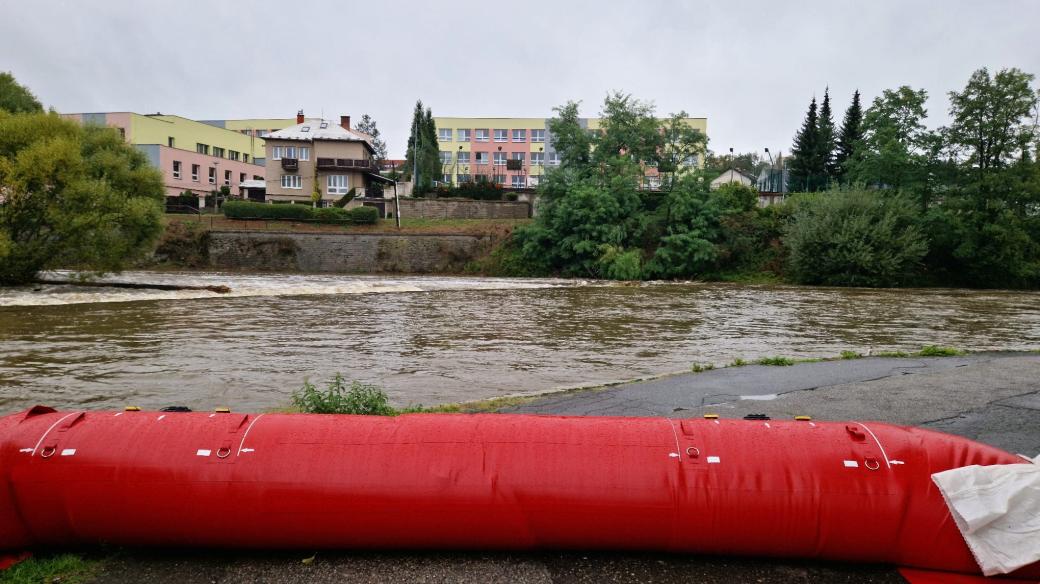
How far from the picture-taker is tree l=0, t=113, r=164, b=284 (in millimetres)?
27500

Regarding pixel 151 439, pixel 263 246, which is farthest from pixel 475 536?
pixel 263 246

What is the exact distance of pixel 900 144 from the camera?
148 feet

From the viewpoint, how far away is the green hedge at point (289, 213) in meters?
56.6

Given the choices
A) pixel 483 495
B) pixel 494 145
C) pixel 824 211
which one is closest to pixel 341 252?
pixel 824 211

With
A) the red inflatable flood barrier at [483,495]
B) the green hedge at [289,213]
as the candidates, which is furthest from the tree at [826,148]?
the red inflatable flood barrier at [483,495]

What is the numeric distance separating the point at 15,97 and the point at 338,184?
34351mm

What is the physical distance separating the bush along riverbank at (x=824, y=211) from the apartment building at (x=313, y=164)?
82.6ft

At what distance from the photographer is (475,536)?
4086mm

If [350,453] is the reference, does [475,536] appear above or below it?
below

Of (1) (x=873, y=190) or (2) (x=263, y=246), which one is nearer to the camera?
(1) (x=873, y=190)

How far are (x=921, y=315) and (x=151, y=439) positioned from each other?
25.8 meters

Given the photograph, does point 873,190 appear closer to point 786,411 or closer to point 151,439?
point 786,411

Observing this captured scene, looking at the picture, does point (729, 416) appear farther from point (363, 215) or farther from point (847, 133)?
point (847, 133)

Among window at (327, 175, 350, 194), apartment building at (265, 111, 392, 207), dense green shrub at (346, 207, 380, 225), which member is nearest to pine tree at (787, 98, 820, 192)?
dense green shrub at (346, 207, 380, 225)
